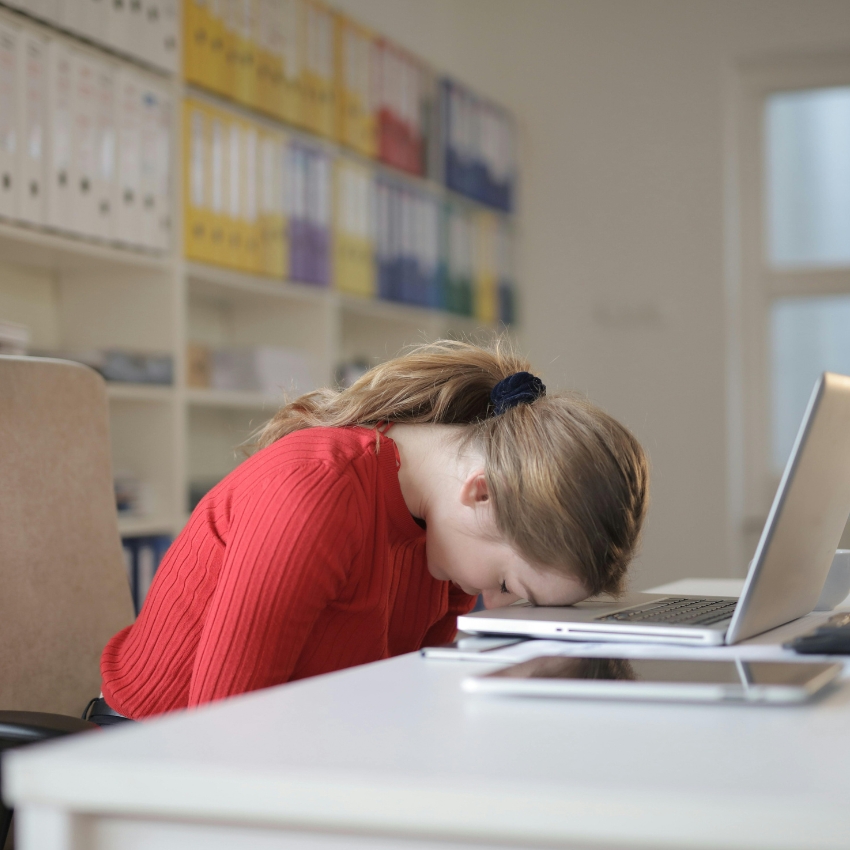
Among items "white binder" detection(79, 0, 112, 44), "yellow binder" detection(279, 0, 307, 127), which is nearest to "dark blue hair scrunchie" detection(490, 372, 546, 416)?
"white binder" detection(79, 0, 112, 44)

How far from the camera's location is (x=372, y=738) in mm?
512

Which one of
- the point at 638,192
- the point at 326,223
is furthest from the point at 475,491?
the point at 638,192

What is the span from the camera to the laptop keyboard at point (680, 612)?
88 centimetres

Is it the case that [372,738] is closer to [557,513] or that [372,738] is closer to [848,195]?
[557,513]

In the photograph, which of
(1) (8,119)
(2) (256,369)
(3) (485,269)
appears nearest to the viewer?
(1) (8,119)

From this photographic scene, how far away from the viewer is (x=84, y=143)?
2.24m

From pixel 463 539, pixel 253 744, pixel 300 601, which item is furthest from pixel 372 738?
pixel 463 539

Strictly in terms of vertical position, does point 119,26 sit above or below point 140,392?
above

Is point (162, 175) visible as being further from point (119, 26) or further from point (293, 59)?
point (293, 59)

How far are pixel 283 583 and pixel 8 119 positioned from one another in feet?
4.92

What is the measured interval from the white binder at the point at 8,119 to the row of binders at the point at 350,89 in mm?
551

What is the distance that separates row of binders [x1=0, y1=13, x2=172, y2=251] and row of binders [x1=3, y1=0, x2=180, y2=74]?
33 millimetres

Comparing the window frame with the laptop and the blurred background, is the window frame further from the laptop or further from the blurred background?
the laptop

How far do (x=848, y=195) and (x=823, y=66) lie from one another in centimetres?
50
